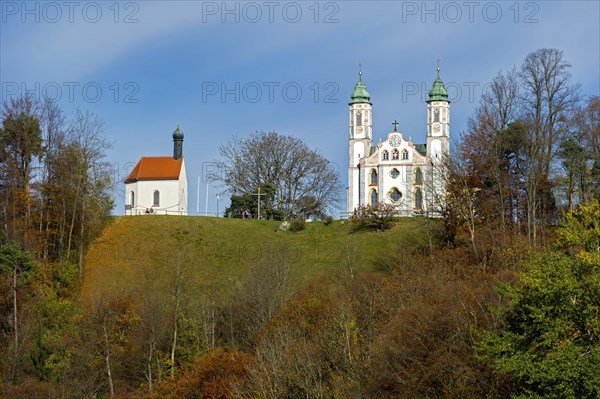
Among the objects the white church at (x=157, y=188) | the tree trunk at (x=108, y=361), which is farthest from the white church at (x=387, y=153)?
the tree trunk at (x=108, y=361)

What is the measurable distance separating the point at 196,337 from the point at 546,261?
2330 cm

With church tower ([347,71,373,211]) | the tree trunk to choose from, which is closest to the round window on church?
church tower ([347,71,373,211])

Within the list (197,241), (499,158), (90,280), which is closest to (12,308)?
(90,280)

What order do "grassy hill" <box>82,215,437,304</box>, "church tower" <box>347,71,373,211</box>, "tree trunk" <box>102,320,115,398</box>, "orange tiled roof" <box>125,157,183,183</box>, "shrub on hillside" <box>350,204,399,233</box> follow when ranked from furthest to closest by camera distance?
1. "church tower" <box>347,71,373,211</box>
2. "orange tiled roof" <box>125,157,183,183</box>
3. "shrub on hillside" <box>350,204,399,233</box>
4. "grassy hill" <box>82,215,437,304</box>
5. "tree trunk" <box>102,320,115,398</box>

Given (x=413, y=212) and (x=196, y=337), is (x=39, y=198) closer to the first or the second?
(x=196, y=337)

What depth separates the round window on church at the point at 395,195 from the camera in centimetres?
9369

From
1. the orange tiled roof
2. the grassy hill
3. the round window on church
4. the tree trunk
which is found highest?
the orange tiled roof

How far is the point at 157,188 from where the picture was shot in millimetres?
89875

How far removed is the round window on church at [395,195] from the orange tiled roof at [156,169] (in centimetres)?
1743

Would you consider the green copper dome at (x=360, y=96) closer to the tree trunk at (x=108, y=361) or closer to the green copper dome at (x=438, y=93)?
the green copper dome at (x=438, y=93)

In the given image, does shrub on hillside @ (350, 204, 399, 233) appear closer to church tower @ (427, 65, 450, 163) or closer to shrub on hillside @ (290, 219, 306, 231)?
shrub on hillside @ (290, 219, 306, 231)

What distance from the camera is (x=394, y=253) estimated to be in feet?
225

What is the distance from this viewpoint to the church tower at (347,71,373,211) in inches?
3804

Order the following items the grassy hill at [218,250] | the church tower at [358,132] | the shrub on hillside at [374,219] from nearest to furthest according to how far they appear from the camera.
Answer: the grassy hill at [218,250] → the shrub on hillside at [374,219] → the church tower at [358,132]
